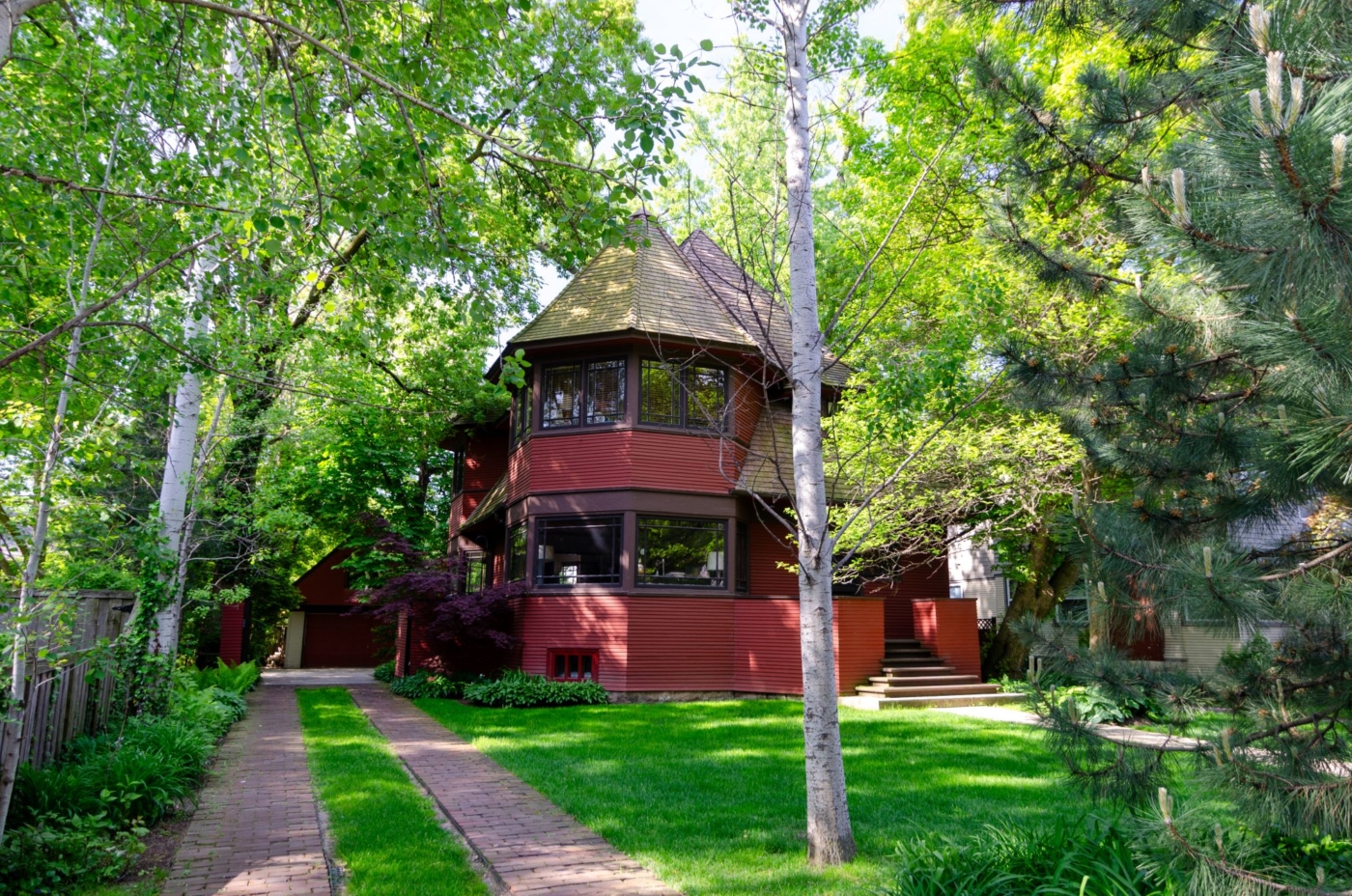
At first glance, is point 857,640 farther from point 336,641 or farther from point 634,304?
point 336,641

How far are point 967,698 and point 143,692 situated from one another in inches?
456

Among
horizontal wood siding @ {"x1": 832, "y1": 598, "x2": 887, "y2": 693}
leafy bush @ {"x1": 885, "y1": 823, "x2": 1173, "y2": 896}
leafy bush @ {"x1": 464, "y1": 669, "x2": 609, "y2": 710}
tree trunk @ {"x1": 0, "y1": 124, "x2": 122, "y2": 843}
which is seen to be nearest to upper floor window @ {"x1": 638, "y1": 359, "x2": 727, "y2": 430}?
horizontal wood siding @ {"x1": 832, "y1": 598, "x2": 887, "y2": 693}

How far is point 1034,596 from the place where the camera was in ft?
57.9

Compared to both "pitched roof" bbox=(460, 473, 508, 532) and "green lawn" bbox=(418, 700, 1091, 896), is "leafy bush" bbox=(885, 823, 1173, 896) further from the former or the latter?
"pitched roof" bbox=(460, 473, 508, 532)

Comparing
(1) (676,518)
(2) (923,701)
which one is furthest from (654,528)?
(2) (923,701)

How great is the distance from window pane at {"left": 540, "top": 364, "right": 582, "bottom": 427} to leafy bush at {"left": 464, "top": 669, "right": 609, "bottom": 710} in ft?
14.7

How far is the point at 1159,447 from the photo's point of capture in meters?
4.56

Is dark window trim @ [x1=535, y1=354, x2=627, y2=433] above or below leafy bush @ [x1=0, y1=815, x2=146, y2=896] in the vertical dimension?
above

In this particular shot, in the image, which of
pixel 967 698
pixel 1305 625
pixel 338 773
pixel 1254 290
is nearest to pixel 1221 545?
pixel 1305 625

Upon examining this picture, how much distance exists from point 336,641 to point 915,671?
24201 mm

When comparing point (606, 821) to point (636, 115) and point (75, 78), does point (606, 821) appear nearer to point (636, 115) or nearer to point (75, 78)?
point (636, 115)

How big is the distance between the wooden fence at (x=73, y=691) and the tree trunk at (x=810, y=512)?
170 inches

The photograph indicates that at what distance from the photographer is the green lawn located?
223 inches

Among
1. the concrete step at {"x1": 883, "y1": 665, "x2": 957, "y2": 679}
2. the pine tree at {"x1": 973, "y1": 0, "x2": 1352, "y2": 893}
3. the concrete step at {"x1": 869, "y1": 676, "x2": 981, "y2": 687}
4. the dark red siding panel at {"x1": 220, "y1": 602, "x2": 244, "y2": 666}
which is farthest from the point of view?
the dark red siding panel at {"x1": 220, "y1": 602, "x2": 244, "y2": 666}
